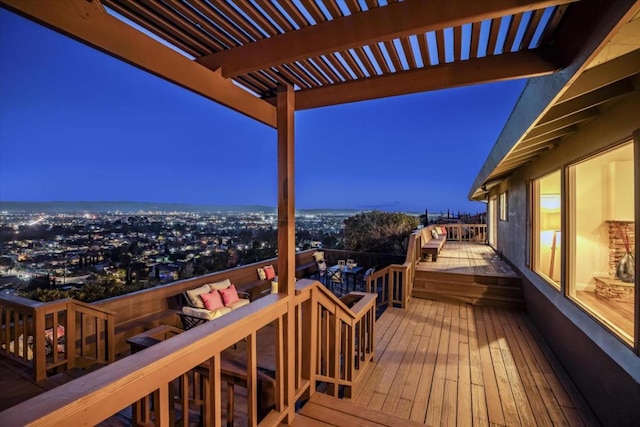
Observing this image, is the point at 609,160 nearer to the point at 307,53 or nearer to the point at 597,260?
the point at 597,260

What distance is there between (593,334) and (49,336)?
5.97 m

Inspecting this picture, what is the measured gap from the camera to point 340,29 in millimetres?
1427

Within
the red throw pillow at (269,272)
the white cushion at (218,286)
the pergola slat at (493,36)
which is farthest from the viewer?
the red throw pillow at (269,272)

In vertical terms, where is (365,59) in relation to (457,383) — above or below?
above

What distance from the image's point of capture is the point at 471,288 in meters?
5.76

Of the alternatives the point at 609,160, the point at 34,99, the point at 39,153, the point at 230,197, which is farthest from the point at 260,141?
the point at 609,160

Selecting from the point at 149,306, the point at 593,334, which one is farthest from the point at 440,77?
the point at 149,306

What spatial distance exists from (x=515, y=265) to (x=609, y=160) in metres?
3.07

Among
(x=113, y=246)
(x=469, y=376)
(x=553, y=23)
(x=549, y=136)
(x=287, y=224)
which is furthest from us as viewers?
(x=113, y=246)

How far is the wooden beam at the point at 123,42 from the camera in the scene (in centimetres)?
96

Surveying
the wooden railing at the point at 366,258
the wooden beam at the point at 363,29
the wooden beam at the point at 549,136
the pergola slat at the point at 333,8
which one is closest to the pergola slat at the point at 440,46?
the wooden beam at the point at 363,29

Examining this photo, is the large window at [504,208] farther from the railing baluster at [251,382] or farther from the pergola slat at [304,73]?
the railing baluster at [251,382]

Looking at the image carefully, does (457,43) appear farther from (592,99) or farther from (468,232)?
(468,232)

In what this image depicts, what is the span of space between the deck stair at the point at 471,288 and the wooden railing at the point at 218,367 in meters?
3.07
